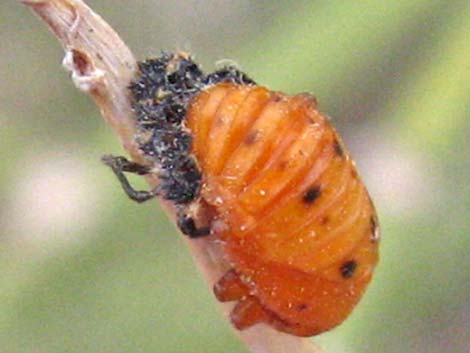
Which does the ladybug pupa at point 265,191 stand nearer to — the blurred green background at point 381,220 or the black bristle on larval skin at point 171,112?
the black bristle on larval skin at point 171,112

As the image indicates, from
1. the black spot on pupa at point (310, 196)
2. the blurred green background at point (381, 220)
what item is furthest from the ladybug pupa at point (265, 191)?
the blurred green background at point (381, 220)

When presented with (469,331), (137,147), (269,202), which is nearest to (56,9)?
(137,147)

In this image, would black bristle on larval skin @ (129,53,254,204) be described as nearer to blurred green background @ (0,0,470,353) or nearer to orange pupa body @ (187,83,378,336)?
orange pupa body @ (187,83,378,336)

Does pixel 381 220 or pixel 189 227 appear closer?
pixel 189 227

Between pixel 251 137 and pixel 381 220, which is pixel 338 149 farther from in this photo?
pixel 381 220

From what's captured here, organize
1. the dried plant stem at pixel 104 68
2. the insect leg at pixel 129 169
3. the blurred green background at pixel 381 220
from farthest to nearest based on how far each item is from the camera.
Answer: the blurred green background at pixel 381 220
the insect leg at pixel 129 169
the dried plant stem at pixel 104 68

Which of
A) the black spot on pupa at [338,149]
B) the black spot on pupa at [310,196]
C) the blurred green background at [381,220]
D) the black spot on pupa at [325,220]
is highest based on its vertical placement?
the black spot on pupa at [338,149]

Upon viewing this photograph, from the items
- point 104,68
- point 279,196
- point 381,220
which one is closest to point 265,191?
point 279,196
